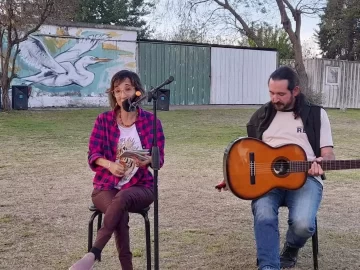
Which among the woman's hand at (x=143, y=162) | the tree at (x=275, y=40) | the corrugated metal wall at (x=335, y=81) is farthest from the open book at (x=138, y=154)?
the tree at (x=275, y=40)

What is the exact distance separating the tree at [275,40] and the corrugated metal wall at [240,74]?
17.1ft

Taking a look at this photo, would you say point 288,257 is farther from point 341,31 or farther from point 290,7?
point 341,31

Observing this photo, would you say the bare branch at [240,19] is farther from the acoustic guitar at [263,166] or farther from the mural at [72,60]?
the acoustic guitar at [263,166]

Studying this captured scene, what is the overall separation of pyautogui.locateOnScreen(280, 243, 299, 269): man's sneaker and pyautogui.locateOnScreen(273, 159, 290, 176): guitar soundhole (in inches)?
27.0

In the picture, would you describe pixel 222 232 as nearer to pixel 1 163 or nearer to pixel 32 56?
pixel 1 163

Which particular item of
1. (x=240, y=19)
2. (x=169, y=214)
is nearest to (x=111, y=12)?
(x=240, y=19)

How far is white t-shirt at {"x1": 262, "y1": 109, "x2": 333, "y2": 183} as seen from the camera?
3769 millimetres

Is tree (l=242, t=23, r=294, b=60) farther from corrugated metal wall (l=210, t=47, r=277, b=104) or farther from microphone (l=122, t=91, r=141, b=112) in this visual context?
microphone (l=122, t=91, r=141, b=112)

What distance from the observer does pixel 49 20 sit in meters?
17.7

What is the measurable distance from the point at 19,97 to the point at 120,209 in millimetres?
14064

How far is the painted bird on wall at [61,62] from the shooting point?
58.9 feet

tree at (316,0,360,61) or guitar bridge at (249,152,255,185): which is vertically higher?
tree at (316,0,360,61)

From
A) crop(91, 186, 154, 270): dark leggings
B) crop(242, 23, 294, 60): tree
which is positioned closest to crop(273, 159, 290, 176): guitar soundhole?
crop(91, 186, 154, 270): dark leggings

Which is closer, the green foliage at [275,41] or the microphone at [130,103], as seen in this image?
the microphone at [130,103]
